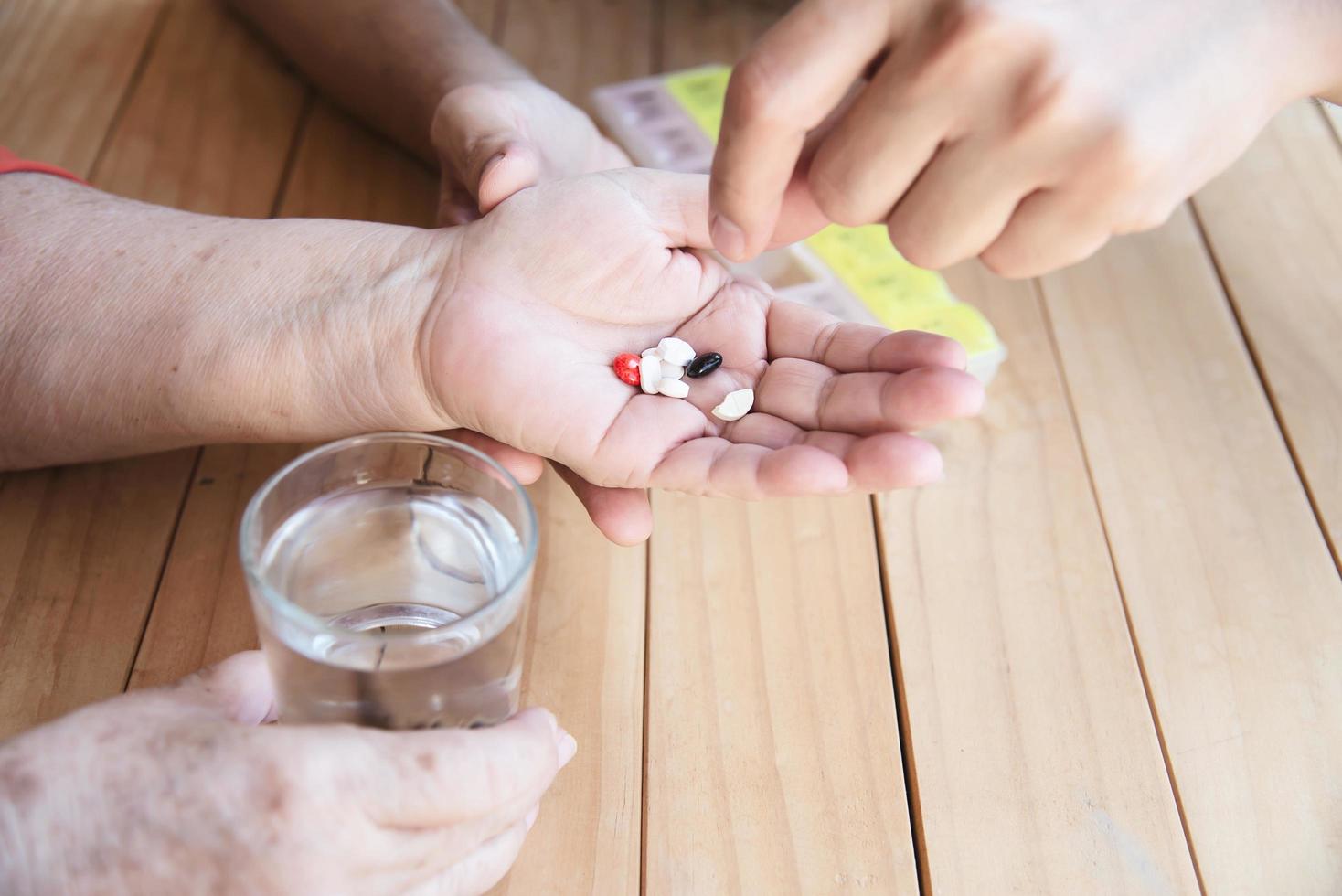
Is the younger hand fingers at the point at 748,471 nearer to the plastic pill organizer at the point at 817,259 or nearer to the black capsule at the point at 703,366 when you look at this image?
the black capsule at the point at 703,366

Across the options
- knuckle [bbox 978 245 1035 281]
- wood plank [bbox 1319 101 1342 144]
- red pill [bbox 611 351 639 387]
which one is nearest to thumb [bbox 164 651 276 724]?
red pill [bbox 611 351 639 387]

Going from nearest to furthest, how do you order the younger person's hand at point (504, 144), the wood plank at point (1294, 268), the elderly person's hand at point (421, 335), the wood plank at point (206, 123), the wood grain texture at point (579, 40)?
the elderly person's hand at point (421, 335)
the younger person's hand at point (504, 144)
the wood plank at point (1294, 268)
the wood plank at point (206, 123)
the wood grain texture at point (579, 40)

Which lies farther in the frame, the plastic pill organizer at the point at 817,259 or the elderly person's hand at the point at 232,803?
the plastic pill organizer at the point at 817,259

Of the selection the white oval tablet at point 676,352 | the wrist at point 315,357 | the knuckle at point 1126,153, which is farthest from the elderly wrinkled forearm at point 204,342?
the knuckle at point 1126,153

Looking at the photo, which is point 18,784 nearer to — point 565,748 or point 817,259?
point 565,748

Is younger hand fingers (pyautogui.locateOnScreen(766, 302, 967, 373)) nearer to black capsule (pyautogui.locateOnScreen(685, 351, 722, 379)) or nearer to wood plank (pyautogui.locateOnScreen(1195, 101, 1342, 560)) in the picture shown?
black capsule (pyautogui.locateOnScreen(685, 351, 722, 379))

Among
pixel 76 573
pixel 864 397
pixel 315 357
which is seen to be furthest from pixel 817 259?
pixel 76 573
